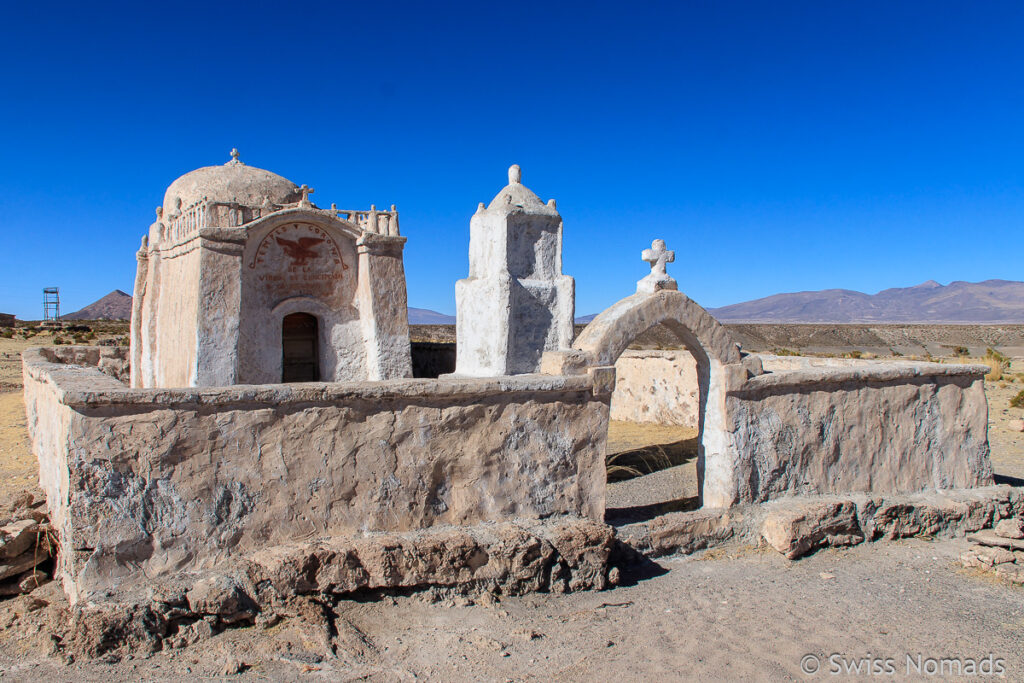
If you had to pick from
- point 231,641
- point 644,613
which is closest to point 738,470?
point 644,613

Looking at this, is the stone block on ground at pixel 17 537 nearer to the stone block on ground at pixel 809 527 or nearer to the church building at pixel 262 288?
the church building at pixel 262 288

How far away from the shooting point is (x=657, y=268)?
6.71 meters

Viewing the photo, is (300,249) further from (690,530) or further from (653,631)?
(653,631)

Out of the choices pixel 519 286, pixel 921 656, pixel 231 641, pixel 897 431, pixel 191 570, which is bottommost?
pixel 921 656

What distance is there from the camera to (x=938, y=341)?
2082 inches

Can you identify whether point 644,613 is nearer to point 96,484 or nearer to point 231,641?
point 231,641

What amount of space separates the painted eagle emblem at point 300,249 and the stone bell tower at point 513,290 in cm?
480

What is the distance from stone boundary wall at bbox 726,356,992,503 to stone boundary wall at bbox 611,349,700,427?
16.8 feet

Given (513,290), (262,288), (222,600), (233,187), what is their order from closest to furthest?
(222,600), (513,290), (262,288), (233,187)

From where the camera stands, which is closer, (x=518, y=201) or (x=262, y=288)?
(x=518, y=201)

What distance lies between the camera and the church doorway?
13352mm

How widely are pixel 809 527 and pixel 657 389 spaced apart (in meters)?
7.29

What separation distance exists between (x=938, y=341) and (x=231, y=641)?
5811 cm

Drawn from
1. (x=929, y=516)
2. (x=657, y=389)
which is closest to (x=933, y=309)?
(x=657, y=389)
